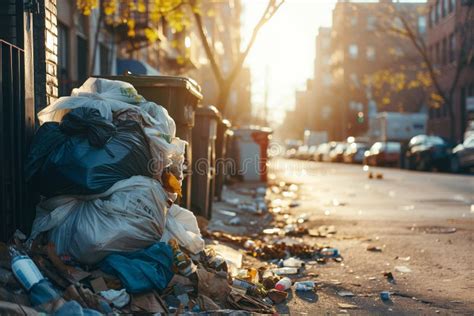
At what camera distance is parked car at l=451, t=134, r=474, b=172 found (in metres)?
25.4

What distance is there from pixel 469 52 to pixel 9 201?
33767 mm

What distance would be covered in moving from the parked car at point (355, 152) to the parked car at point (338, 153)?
86.0 inches

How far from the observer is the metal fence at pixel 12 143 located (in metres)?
4.81

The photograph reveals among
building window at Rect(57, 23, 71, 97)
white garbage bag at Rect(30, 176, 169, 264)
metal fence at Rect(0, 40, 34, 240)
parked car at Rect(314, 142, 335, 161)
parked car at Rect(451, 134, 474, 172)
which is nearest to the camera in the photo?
white garbage bag at Rect(30, 176, 169, 264)

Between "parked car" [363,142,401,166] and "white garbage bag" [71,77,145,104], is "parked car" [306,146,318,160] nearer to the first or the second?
"parked car" [363,142,401,166]

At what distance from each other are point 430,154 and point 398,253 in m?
22.7

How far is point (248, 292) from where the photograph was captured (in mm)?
4930

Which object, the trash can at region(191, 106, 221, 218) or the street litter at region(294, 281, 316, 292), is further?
the trash can at region(191, 106, 221, 218)

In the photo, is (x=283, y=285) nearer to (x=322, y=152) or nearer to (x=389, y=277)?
(x=389, y=277)

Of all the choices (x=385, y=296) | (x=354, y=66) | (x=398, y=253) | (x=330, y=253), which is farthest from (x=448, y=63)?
(x=385, y=296)

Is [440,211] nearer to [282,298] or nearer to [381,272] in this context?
[381,272]

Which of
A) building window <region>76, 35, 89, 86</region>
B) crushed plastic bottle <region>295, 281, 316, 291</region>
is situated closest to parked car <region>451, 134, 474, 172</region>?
building window <region>76, 35, 89, 86</region>

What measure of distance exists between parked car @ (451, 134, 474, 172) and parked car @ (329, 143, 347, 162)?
21831 mm

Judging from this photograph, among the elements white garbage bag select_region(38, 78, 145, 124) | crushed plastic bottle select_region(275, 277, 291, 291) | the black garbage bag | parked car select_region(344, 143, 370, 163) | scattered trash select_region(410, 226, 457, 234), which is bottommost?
parked car select_region(344, 143, 370, 163)
